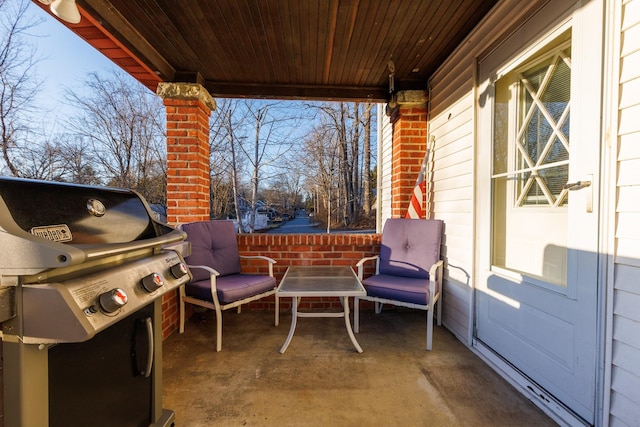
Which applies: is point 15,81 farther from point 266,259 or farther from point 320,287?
point 320,287

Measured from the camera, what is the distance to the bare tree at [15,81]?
388 centimetres

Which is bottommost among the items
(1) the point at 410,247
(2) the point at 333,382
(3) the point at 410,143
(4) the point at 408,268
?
(2) the point at 333,382

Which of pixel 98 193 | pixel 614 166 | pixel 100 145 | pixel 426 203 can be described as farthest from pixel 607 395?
pixel 100 145

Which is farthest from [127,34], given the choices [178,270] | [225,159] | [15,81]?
[15,81]

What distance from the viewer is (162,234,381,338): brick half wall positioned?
10.3ft

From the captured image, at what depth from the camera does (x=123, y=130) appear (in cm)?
555

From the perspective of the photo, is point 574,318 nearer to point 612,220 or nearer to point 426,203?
point 612,220

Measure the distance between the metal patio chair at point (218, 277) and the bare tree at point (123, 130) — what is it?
3548 mm

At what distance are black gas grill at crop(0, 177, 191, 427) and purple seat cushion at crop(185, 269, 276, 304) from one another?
0.98 m

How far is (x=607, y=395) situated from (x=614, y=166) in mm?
1118

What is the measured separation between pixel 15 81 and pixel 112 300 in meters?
5.61

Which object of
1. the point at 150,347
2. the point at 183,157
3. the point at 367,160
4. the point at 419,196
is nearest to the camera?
the point at 150,347

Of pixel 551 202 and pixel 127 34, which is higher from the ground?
pixel 127 34

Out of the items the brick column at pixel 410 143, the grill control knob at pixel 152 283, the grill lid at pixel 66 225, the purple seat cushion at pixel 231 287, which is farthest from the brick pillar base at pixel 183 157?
the brick column at pixel 410 143
